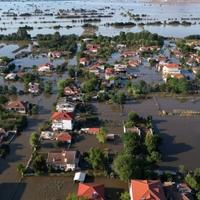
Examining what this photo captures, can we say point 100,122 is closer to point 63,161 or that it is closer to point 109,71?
point 63,161

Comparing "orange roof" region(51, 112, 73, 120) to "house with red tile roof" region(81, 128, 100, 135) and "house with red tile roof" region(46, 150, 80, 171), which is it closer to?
"house with red tile roof" region(81, 128, 100, 135)

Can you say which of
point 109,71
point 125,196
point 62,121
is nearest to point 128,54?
point 109,71

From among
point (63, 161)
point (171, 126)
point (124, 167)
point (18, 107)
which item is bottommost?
point (171, 126)

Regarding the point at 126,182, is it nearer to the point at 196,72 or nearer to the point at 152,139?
the point at 152,139

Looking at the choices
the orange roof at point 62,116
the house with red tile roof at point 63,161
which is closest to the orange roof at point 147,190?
the house with red tile roof at point 63,161

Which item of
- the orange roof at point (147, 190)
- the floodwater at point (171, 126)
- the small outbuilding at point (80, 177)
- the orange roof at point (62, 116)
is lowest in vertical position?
the floodwater at point (171, 126)

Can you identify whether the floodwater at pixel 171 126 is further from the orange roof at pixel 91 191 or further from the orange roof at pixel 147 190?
the orange roof at pixel 91 191
